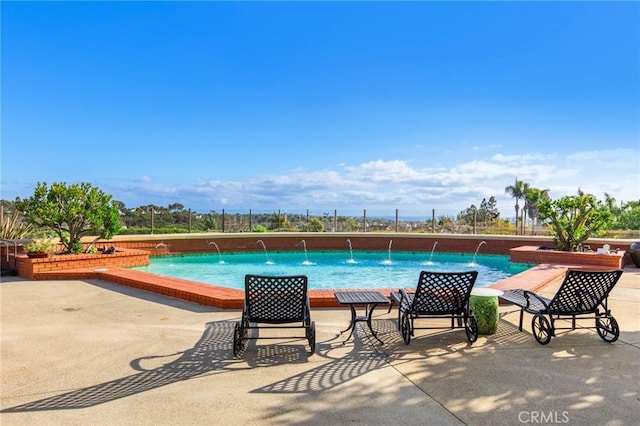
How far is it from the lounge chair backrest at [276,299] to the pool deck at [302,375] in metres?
0.33

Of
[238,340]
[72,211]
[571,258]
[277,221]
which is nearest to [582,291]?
[238,340]

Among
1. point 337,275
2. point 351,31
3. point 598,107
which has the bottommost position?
point 337,275

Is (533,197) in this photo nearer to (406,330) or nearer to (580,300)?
(580,300)

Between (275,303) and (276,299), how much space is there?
47 millimetres

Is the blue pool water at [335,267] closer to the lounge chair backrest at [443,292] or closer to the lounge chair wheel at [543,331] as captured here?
the lounge chair wheel at [543,331]

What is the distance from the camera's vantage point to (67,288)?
670 centimetres

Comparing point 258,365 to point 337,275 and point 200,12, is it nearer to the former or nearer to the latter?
point 337,275

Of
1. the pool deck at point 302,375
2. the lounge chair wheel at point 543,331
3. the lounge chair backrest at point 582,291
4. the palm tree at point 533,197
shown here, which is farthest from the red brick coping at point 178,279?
the palm tree at point 533,197

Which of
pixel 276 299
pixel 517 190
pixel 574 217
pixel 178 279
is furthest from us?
pixel 517 190

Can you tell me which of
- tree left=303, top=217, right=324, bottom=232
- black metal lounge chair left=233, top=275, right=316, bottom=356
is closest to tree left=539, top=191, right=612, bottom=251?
black metal lounge chair left=233, top=275, right=316, bottom=356

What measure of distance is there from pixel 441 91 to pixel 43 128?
1842 cm

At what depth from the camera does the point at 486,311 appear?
4.21 m

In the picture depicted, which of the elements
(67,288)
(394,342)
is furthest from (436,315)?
(67,288)

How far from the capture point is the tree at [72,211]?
8.58 m
